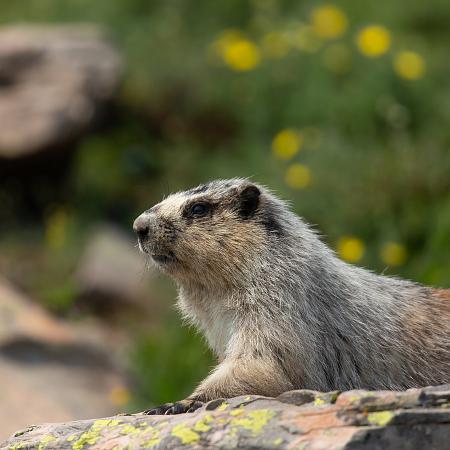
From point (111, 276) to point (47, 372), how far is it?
10.5 ft

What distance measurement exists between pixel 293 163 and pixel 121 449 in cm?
795

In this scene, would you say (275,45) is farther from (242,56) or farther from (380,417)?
(380,417)

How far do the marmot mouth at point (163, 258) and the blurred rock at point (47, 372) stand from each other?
10.4 feet

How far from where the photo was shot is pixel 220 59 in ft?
48.6

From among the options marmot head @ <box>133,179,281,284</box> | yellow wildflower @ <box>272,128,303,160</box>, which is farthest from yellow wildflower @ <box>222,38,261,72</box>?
marmot head @ <box>133,179,281,284</box>

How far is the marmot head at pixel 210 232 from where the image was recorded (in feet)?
19.5

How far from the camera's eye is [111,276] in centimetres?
1298

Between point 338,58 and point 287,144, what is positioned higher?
point 338,58

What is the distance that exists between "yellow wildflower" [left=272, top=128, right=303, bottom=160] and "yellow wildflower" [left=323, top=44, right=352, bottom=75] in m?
1.38

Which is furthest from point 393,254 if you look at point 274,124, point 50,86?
point 50,86

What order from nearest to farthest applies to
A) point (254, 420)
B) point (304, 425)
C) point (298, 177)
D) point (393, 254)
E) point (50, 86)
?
point (304, 425), point (254, 420), point (393, 254), point (298, 177), point (50, 86)

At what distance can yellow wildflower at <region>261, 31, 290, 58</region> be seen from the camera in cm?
1406

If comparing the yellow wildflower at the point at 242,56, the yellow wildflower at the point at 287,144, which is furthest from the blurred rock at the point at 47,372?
the yellow wildflower at the point at 242,56

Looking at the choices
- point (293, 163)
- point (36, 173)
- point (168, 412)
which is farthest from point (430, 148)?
point (168, 412)
